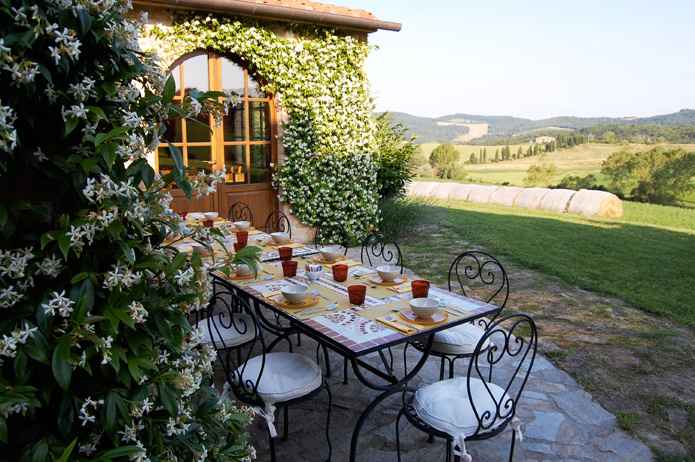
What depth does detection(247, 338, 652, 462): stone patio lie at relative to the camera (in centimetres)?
247

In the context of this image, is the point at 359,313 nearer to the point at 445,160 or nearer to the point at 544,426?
the point at 544,426

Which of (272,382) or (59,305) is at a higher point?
(59,305)

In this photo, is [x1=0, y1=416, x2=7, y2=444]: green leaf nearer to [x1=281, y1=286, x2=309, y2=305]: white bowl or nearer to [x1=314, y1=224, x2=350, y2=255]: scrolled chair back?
[x1=281, y1=286, x2=309, y2=305]: white bowl

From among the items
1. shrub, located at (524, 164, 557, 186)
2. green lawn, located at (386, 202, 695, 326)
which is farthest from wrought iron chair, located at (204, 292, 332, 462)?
shrub, located at (524, 164, 557, 186)

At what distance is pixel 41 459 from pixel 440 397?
1558 millimetres

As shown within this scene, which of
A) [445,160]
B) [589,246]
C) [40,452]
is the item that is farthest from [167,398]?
[445,160]

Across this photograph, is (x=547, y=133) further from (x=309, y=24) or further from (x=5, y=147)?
(x=5, y=147)

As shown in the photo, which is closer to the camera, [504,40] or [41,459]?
[41,459]

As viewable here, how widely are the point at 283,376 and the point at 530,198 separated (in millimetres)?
11099

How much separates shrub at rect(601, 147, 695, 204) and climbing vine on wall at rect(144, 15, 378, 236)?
877cm

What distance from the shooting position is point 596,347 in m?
3.81

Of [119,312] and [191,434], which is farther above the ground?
[119,312]

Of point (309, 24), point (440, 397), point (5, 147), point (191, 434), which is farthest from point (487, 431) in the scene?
point (309, 24)

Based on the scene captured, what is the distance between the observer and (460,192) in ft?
46.0
